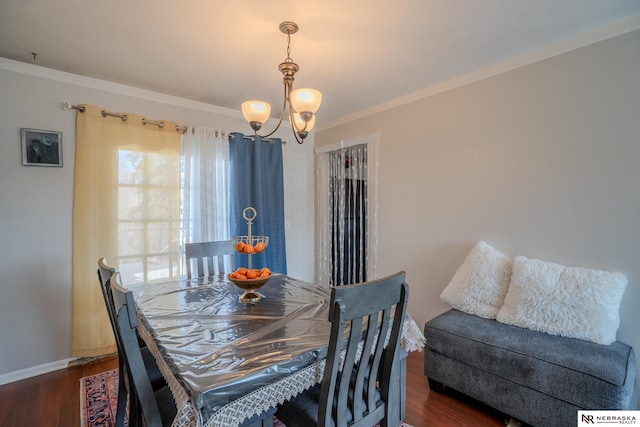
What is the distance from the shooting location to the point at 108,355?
2.65m

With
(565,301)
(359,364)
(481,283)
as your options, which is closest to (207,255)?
(359,364)

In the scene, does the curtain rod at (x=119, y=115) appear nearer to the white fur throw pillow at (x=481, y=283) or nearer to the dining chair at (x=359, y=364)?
the dining chair at (x=359, y=364)

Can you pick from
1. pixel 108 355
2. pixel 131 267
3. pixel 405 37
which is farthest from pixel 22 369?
pixel 405 37

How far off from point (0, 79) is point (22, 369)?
2.21m

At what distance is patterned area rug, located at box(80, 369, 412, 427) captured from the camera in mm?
1834

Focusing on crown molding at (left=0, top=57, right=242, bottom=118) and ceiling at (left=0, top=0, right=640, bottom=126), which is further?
crown molding at (left=0, top=57, right=242, bottom=118)

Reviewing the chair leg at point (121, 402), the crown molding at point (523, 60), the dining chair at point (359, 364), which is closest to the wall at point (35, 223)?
the chair leg at point (121, 402)

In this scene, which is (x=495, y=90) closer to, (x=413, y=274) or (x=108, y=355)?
(x=413, y=274)

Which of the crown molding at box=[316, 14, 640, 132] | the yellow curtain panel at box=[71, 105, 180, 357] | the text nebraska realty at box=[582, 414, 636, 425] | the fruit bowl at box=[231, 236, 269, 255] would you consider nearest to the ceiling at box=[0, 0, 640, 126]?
the crown molding at box=[316, 14, 640, 132]

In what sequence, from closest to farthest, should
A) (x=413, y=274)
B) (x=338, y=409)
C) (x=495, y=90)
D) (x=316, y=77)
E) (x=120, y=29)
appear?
(x=338, y=409) → (x=120, y=29) → (x=495, y=90) → (x=316, y=77) → (x=413, y=274)

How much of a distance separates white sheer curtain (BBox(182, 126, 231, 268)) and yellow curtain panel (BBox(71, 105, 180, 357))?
0.33 feet

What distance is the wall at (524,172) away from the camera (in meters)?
1.88

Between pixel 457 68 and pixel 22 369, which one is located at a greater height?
pixel 457 68

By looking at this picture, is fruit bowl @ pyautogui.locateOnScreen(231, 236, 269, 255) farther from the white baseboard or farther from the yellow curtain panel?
the white baseboard
